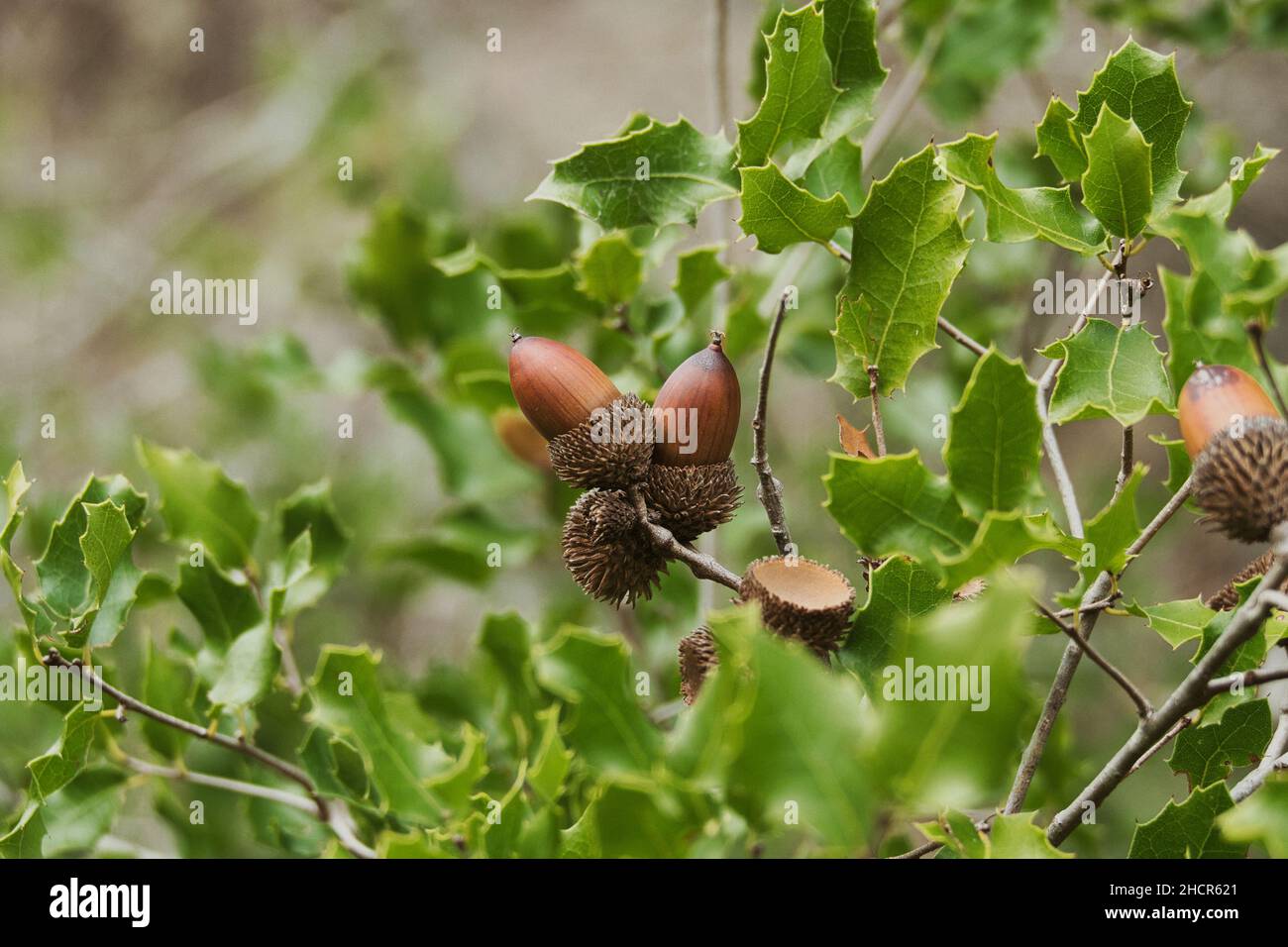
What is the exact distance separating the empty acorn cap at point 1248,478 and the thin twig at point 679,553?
33 centimetres

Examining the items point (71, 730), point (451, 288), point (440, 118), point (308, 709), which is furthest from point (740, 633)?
point (440, 118)

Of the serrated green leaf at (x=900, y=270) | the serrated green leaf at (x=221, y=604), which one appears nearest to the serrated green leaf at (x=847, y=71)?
the serrated green leaf at (x=900, y=270)

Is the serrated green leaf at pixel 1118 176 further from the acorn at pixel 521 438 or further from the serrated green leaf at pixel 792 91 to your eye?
the acorn at pixel 521 438

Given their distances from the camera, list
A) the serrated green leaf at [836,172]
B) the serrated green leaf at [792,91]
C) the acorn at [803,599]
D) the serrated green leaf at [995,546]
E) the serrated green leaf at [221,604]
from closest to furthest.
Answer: the serrated green leaf at [995,546] → the acorn at [803,599] → the serrated green leaf at [792,91] → the serrated green leaf at [836,172] → the serrated green leaf at [221,604]

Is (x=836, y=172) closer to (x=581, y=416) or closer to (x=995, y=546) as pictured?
(x=581, y=416)

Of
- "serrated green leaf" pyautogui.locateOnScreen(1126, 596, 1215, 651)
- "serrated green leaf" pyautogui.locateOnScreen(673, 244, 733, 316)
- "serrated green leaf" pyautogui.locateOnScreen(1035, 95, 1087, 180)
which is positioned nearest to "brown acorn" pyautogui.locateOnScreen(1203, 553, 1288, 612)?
"serrated green leaf" pyautogui.locateOnScreen(1126, 596, 1215, 651)

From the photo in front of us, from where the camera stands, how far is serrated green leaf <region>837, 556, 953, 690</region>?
0.85 m

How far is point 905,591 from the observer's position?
0.86 metres

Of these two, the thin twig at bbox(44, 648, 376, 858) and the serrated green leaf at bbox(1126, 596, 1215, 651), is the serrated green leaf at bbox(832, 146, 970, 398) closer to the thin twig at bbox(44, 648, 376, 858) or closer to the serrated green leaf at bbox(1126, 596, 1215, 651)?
the serrated green leaf at bbox(1126, 596, 1215, 651)

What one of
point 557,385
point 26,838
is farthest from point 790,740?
point 26,838

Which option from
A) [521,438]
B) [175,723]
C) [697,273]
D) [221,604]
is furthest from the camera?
[521,438]

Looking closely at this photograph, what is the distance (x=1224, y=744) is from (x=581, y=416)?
24.6 inches

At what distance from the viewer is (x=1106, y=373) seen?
0.88m

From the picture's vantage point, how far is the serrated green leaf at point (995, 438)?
0.75m
